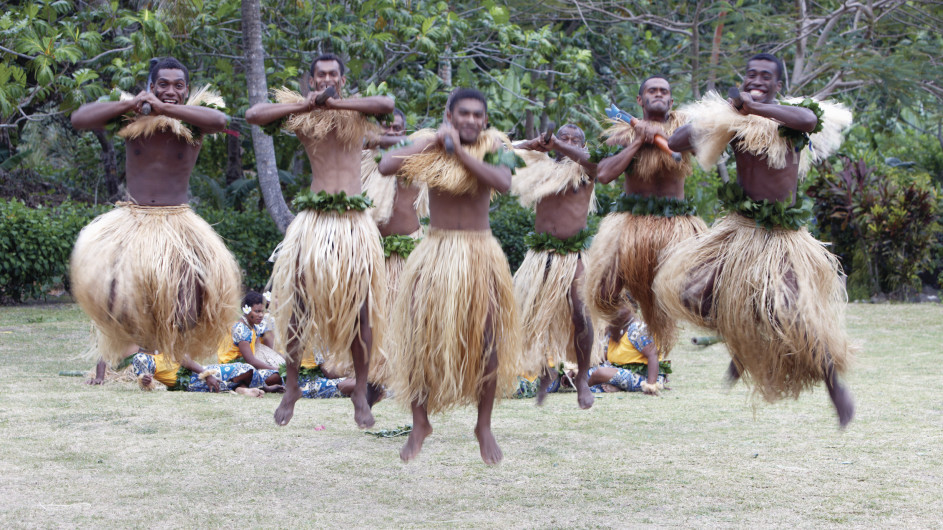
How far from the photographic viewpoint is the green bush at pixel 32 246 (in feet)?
31.0

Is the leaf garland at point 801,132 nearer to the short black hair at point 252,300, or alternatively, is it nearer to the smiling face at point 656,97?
the smiling face at point 656,97

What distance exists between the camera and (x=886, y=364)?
7008mm

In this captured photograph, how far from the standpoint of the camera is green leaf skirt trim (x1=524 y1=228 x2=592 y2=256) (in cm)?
504

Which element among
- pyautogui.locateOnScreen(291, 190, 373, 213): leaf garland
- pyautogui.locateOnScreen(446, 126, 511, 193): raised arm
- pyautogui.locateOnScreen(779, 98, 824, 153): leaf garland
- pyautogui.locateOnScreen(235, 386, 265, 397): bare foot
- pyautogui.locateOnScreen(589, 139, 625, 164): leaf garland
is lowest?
pyautogui.locateOnScreen(235, 386, 265, 397): bare foot

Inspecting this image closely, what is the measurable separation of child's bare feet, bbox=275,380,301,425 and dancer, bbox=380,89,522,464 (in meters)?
0.55

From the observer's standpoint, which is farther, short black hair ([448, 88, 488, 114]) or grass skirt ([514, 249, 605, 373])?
grass skirt ([514, 249, 605, 373])

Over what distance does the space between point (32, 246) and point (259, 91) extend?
406 cm

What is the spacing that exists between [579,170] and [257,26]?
3381 mm

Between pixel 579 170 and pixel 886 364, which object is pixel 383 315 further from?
pixel 886 364

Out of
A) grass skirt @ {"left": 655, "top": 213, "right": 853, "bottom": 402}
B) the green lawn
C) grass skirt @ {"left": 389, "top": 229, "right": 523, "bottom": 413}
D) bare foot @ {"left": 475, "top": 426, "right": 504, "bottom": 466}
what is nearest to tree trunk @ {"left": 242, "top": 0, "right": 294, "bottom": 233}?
the green lawn

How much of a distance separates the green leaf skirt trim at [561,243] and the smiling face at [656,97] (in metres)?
0.87

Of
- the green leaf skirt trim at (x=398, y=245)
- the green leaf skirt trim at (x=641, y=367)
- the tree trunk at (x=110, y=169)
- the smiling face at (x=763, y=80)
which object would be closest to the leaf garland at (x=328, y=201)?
the green leaf skirt trim at (x=398, y=245)

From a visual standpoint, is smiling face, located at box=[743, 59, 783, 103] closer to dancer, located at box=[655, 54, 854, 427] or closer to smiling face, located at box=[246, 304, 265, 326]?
dancer, located at box=[655, 54, 854, 427]

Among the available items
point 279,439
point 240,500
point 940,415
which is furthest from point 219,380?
point 940,415
